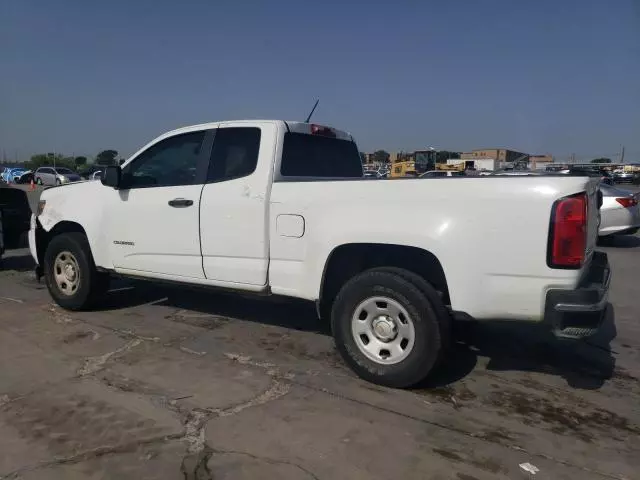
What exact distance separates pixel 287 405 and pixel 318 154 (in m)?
2.49

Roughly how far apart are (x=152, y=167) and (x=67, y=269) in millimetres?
1552

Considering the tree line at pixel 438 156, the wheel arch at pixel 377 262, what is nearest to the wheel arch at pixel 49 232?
the wheel arch at pixel 377 262

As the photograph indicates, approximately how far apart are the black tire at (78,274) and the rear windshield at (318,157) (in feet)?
8.13

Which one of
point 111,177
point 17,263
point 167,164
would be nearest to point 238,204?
point 167,164

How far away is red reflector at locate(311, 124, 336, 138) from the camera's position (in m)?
5.06

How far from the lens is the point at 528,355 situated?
461 cm

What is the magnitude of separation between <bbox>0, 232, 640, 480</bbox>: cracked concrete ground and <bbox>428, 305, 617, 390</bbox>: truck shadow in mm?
21

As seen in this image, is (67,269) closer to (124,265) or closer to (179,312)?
(124,265)

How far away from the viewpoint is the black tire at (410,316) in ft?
11.7

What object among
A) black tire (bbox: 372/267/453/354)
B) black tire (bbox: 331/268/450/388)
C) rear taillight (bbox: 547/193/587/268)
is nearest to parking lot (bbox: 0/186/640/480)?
black tire (bbox: 331/268/450/388)

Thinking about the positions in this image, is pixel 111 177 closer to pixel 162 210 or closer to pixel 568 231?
pixel 162 210

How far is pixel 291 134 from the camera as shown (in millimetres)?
4746

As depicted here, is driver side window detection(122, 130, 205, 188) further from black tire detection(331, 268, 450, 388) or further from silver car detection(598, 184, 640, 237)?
silver car detection(598, 184, 640, 237)

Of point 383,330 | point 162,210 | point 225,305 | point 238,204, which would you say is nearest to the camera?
point 383,330
